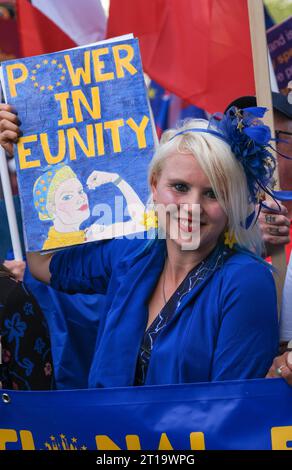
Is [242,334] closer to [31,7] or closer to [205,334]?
[205,334]

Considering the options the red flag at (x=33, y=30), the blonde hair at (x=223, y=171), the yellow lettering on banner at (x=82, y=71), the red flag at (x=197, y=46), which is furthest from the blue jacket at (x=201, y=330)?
the red flag at (x=33, y=30)

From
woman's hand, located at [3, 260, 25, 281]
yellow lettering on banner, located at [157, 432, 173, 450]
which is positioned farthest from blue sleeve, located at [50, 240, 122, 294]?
yellow lettering on banner, located at [157, 432, 173, 450]

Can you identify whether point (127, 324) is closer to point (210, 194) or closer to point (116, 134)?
point (210, 194)

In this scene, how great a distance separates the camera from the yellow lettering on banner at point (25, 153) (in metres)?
3.01

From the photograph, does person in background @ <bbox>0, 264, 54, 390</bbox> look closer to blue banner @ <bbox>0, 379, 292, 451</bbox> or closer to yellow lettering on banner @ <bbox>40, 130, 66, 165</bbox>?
blue banner @ <bbox>0, 379, 292, 451</bbox>

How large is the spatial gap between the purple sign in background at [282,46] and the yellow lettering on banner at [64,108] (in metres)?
1.39

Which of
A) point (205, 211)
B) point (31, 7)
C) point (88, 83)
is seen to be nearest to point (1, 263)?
point (88, 83)

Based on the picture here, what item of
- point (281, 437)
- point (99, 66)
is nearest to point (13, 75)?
point (99, 66)

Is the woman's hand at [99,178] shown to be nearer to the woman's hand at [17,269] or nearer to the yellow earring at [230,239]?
the yellow earring at [230,239]

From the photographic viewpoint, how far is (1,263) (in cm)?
340

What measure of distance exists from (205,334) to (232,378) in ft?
0.51

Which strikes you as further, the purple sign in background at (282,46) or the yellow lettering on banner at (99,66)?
the purple sign in background at (282,46)

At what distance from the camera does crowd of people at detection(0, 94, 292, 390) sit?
2.53 m

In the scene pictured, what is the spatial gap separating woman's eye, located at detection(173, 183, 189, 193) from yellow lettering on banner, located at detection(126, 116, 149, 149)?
31 centimetres
